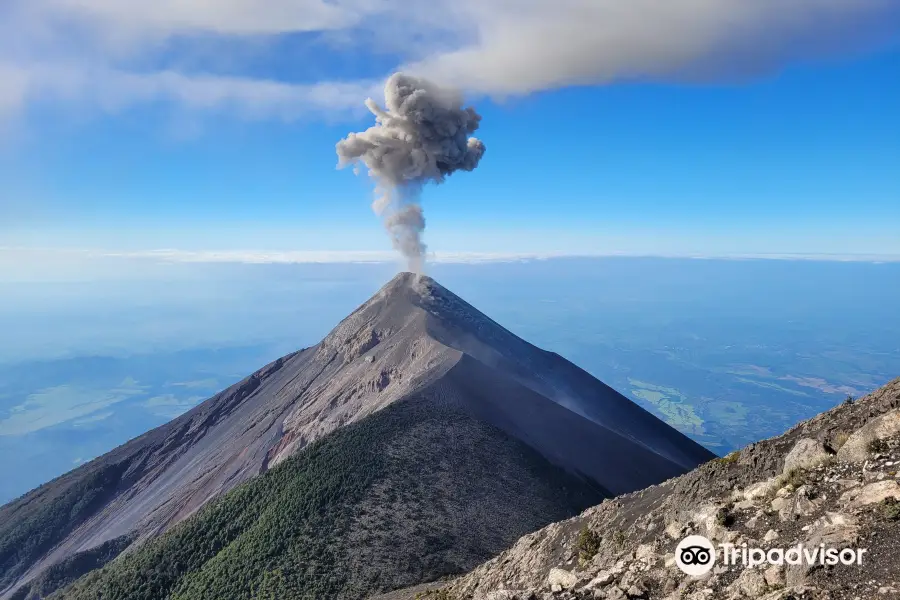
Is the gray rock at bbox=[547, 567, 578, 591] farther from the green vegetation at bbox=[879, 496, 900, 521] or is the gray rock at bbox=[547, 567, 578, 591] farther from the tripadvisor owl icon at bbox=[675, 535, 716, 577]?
the green vegetation at bbox=[879, 496, 900, 521]

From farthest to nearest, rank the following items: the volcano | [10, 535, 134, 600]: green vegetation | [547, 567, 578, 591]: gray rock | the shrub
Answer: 1. [10, 535, 134, 600]: green vegetation
2. the volcano
3. [547, 567, 578, 591]: gray rock
4. the shrub

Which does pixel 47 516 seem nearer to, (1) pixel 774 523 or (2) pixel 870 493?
(1) pixel 774 523

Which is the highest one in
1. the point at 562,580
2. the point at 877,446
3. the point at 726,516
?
the point at 877,446

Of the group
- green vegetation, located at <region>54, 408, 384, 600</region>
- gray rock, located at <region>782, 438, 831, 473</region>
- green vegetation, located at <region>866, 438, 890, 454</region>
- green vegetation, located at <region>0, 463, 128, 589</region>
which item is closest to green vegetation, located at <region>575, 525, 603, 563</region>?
gray rock, located at <region>782, 438, 831, 473</region>

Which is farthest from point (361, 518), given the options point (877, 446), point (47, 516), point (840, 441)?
point (47, 516)

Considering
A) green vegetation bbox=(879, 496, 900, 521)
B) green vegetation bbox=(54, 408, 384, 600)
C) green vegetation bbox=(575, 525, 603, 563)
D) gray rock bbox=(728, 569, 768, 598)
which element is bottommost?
green vegetation bbox=(54, 408, 384, 600)

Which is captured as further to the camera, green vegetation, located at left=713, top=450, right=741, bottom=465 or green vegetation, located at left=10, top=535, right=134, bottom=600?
green vegetation, located at left=10, top=535, right=134, bottom=600

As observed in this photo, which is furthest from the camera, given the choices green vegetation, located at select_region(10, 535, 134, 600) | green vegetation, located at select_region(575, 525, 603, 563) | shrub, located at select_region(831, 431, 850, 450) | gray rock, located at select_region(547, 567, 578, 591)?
green vegetation, located at select_region(10, 535, 134, 600)

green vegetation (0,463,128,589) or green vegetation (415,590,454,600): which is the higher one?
green vegetation (415,590,454,600)
